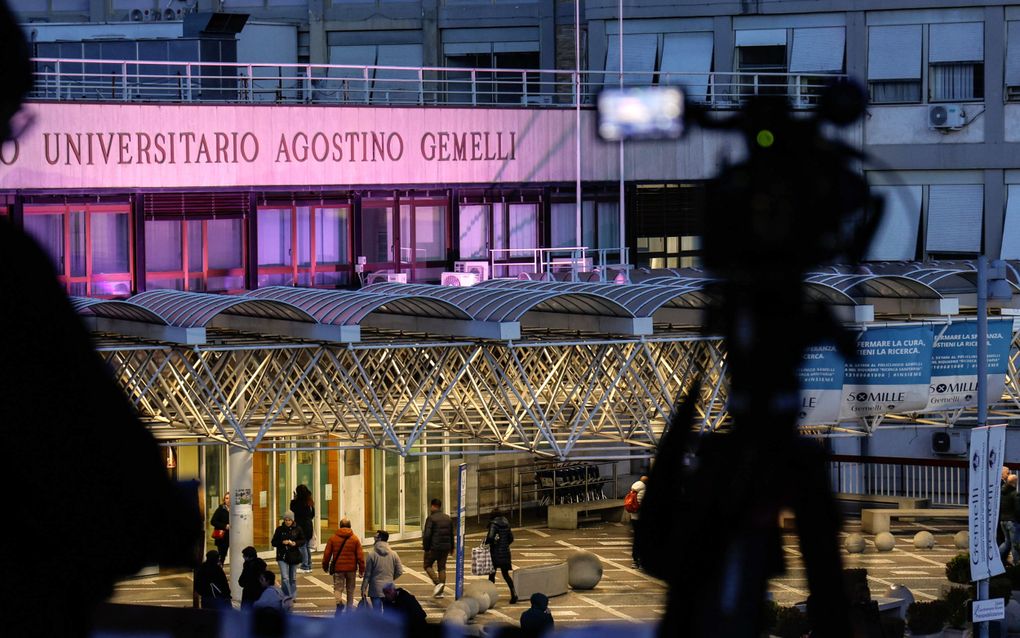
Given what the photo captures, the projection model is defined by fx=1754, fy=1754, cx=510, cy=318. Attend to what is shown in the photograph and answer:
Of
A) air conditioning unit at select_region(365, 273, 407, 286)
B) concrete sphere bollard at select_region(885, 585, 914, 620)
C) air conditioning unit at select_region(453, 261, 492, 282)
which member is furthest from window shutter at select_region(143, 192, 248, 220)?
concrete sphere bollard at select_region(885, 585, 914, 620)

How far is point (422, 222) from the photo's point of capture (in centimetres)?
3834

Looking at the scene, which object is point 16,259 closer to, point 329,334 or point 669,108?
point 669,108

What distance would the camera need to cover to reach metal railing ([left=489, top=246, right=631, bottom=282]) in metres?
37.1

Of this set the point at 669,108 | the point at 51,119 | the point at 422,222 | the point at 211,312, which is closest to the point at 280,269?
the point at 422,222

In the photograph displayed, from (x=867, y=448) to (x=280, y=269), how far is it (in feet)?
41.3

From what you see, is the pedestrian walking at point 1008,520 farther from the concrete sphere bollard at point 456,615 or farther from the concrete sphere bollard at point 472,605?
the concrete sphere bollard at point 472,605

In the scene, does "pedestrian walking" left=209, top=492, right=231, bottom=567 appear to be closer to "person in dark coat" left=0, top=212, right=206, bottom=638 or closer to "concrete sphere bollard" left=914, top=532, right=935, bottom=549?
"concrete sphere bollard" left=914, top=532, right=935, bottom=549

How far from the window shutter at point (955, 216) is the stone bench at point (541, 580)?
719 inches

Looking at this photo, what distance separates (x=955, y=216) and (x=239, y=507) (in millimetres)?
22385

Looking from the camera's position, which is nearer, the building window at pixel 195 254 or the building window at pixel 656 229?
the building window at pixel 195 254

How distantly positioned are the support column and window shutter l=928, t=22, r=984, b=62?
74.1 ft

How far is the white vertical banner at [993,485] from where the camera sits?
13328mm

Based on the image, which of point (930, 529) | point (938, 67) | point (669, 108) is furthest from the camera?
point (938, 67)

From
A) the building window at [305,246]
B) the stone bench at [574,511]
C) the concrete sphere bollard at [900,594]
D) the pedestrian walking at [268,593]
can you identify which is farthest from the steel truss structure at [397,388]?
the building window at [305,246]
